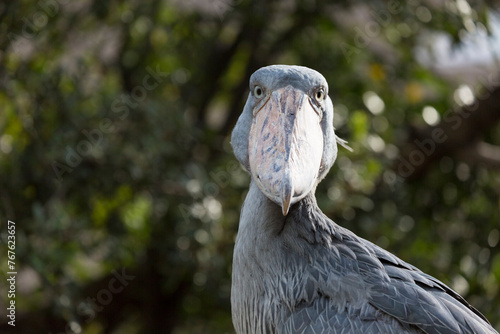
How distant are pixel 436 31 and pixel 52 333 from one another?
10.4 ft

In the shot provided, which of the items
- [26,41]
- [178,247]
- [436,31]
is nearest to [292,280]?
[178,247]

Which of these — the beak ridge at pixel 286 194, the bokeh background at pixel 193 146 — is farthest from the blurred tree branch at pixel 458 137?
the beak ridge at pixel 286 194

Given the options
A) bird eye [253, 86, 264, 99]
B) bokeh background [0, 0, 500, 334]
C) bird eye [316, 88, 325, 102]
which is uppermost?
bird eye [316, 88, 325, 102]

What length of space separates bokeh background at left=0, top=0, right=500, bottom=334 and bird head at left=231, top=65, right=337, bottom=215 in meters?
1.84

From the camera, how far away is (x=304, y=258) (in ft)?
8.03

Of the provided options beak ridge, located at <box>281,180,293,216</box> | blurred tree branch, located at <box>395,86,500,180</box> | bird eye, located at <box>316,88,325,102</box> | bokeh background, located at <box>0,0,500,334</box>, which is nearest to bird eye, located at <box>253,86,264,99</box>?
bird eye, located at <box>316,88,325,102</box>

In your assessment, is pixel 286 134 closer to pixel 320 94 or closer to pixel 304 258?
pixel 320 94

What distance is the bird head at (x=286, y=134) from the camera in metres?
2.08

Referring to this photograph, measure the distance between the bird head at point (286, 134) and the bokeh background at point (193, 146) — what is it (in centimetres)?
184

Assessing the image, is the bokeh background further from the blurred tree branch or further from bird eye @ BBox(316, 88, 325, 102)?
bird eye @ BBox(316, 88, 325, 102)

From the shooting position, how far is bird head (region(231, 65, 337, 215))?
6.82 ft

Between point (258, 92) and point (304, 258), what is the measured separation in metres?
0.57

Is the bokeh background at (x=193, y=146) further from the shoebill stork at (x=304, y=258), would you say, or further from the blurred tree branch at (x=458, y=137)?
the shoebill stork at (x=304, y=258)

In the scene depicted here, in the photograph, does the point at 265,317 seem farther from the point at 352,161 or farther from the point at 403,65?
the point at 403,65
